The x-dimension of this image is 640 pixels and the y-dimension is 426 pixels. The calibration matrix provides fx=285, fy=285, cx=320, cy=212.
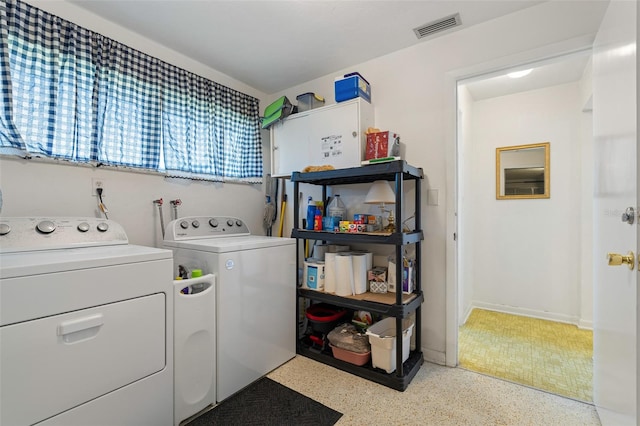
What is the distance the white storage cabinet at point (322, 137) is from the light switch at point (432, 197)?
58 cm

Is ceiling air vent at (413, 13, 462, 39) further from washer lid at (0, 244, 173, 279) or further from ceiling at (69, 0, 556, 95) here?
washer lid at (0, 244, 173, 279)

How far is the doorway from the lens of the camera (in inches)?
112

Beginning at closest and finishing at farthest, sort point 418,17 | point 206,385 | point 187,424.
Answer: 1. point 187,424
2. point 206,385
3. point 418,17

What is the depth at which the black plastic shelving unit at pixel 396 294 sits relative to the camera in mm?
1798

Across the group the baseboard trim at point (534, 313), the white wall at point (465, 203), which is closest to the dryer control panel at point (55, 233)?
the white wall at point (465, 203)

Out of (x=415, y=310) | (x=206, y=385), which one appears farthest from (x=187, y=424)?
(x=415, y=310)

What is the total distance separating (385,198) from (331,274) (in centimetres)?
70

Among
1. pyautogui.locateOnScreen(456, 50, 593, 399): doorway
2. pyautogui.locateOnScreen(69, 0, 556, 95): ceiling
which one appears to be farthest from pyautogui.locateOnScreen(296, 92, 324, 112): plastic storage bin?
pyautogui.locateOnScreen(456, 50, 593, 399): doorway

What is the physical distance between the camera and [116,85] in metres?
1.95

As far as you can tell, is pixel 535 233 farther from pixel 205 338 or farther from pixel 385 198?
pixel 205 338

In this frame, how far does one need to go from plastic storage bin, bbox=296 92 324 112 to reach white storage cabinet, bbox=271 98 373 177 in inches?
5.6

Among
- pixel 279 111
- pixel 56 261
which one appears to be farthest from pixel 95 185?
pixel 279 111

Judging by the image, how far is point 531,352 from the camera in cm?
232

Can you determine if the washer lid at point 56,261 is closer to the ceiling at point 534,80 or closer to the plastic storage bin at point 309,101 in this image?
the plastic storage bin at point 309,101
